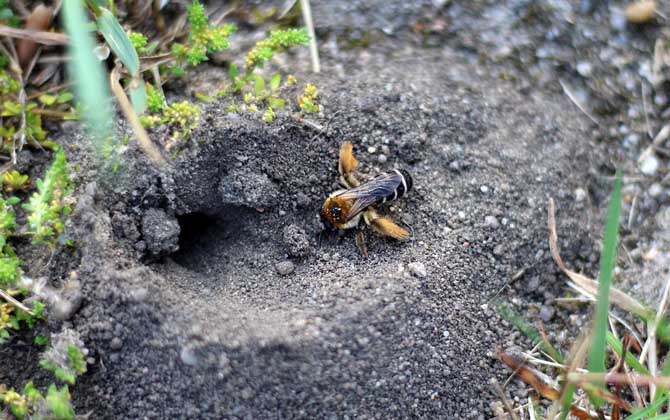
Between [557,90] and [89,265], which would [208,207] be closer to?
[89,265]

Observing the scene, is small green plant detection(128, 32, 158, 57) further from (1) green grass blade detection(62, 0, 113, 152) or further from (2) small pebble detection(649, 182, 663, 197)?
(2) small pebble detection(649, 182, 663, 197)

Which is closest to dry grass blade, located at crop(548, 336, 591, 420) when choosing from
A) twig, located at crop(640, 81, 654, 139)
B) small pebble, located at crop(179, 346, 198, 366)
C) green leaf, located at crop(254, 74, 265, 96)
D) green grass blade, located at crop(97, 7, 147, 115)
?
twig, located at crop(640, 81, 654, 139)

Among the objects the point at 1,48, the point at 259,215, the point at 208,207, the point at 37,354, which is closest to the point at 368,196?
the point at 259,215

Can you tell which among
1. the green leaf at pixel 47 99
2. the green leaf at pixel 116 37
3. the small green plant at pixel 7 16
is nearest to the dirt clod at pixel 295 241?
the green leaf at pixel 116 37

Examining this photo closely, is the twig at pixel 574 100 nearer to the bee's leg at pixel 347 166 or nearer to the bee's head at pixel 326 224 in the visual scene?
the bee's leg at pixel 347 166

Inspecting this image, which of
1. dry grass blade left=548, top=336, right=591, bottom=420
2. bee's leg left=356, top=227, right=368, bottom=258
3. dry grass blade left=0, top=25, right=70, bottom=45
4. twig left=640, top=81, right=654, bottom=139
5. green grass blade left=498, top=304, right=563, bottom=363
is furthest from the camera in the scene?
twig left=640, top=81, right=654, bottom=139
